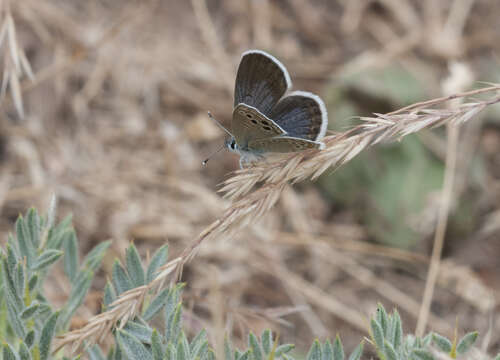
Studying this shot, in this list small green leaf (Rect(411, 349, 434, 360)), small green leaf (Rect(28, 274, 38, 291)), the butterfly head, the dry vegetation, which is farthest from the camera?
the dry vegetation

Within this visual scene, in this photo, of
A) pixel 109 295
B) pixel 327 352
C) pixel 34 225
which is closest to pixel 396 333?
pixel 327 352

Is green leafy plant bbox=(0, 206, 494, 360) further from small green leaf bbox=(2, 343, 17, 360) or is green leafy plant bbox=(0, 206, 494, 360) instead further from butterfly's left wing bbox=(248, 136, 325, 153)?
butterfly's left wing bbox=(248, 136, 325, 153)

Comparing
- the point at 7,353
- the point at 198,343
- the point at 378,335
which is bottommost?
the point at 7,353

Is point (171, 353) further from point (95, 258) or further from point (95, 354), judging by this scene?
point (95, 258)

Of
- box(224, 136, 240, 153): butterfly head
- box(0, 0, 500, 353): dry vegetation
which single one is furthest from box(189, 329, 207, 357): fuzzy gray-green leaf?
box(0, 0, 500, 353): dry vegetation

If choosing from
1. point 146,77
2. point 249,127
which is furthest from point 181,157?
Result: point 249,127

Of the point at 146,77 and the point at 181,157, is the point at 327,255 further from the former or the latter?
the point at 146,77
